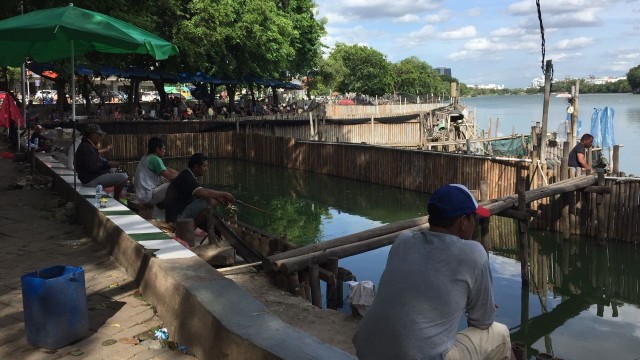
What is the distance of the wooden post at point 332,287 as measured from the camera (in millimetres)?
7223

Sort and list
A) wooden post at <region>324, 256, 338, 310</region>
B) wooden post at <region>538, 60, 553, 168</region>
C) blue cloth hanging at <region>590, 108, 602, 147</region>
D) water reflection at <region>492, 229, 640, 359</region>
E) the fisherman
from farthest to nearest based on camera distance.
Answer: blue cloth hanging at <region>590, 108, 602, 147</region> → wooden post at <region>538, 60, 553, 168</region> → the fisherman → water reflection at <region>492, 229, 640, 359</region> → wooden post at <region>324, 256, 338, 310</region>

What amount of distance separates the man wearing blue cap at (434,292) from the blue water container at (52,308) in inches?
94.3

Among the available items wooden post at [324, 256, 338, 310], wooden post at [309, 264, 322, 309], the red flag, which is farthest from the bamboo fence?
the red flag

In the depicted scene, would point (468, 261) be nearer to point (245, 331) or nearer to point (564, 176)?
point (245, 331)

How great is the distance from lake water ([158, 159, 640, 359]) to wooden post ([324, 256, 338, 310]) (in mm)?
2525

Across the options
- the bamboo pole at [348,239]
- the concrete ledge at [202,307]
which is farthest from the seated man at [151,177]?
the bamboo pole at [348,239]

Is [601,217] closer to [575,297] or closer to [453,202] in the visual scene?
[575,297]

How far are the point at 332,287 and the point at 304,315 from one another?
5.57 ft

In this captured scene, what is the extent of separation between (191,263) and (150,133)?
2404 cm

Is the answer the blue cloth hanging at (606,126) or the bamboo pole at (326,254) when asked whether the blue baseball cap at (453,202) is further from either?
the blue cloth hanging at (606,126)

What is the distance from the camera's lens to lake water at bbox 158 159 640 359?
27.0ft

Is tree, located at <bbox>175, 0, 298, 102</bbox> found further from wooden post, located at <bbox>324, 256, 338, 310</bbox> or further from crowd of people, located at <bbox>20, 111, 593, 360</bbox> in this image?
crowd of people, located at <bbox>20, 111, 593, 360</bbox>

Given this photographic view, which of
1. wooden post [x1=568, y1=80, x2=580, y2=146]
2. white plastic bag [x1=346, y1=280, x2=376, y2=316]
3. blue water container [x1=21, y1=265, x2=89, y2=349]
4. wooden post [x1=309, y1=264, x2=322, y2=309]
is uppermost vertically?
wooden post [x1=568, y1=80, x2=580, y2=146]

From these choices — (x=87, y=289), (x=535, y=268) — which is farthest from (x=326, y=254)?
(x=535, y=268)
